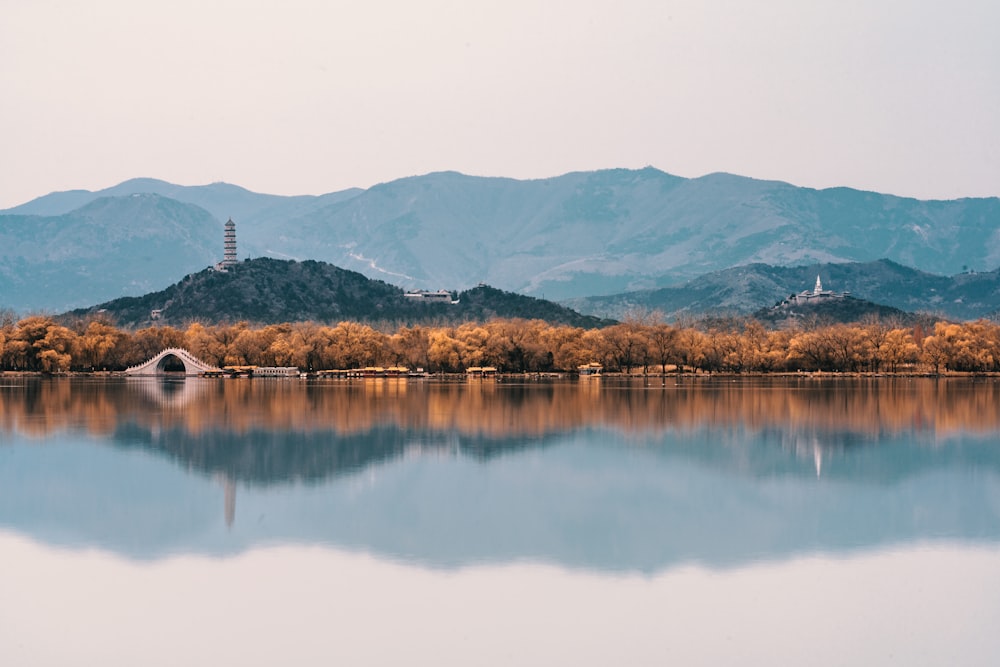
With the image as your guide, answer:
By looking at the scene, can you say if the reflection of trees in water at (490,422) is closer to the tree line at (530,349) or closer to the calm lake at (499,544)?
the calm lake at (499,544)

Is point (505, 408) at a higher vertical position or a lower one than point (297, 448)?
higher

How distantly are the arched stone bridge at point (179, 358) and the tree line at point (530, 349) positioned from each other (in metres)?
3.77

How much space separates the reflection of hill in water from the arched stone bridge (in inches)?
2756

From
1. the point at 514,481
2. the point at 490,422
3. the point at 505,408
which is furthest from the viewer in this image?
the point at 505,408

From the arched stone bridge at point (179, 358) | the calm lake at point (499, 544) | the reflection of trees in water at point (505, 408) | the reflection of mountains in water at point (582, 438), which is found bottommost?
the calm lake at point (499, 544)

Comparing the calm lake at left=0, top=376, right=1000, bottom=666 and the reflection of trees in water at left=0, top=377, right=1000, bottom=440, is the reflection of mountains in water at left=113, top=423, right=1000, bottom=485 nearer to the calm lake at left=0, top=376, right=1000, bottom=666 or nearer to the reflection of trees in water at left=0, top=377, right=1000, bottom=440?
the calm lake at left=0, top=376, right=1000, bottom=666

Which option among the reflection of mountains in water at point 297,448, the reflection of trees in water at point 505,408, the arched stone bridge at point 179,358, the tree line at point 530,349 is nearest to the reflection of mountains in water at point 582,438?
the reflection of mountains in water at point 297,448

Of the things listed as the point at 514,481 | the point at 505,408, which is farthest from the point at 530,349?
the point at 514,481

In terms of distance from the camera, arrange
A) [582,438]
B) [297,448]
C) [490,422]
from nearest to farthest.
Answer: [297,448] < [582,438] < [490,422]

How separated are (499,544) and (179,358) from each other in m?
123

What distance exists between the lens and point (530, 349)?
136 meters

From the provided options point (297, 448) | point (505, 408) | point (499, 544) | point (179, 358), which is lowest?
point (499, 544)

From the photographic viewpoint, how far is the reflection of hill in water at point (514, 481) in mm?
28844

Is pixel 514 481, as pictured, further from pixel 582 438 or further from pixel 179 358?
pixel 179 358
